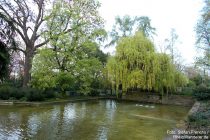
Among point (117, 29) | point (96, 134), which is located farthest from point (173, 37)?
point (96, 134)

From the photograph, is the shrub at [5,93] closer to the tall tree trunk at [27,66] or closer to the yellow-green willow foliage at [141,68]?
the tall tree trunk at [27,66]

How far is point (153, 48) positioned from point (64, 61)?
8.08 m

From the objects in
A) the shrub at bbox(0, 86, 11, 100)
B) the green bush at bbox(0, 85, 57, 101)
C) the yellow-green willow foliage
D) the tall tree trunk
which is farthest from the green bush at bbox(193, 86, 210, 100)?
the tall tree trunk

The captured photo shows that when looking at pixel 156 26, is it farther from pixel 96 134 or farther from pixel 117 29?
pixel 96 134

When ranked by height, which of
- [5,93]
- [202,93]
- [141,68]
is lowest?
[202,93]

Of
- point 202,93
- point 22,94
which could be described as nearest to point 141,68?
point 202,93

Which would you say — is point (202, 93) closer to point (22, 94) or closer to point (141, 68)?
point (141, 68)

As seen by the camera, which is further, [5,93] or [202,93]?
[202,93]

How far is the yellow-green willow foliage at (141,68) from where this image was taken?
Result: 19484 millimetres

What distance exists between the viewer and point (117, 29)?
29.5m

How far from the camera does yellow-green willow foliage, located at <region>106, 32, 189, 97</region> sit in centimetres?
1948

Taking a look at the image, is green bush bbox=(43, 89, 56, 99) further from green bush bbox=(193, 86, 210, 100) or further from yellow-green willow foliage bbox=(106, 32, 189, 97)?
green bush bbox=(193, 86, 210, 100)

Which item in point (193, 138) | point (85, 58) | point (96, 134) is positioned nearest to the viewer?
point (193, 138)

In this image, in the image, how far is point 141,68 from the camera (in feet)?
65.8
